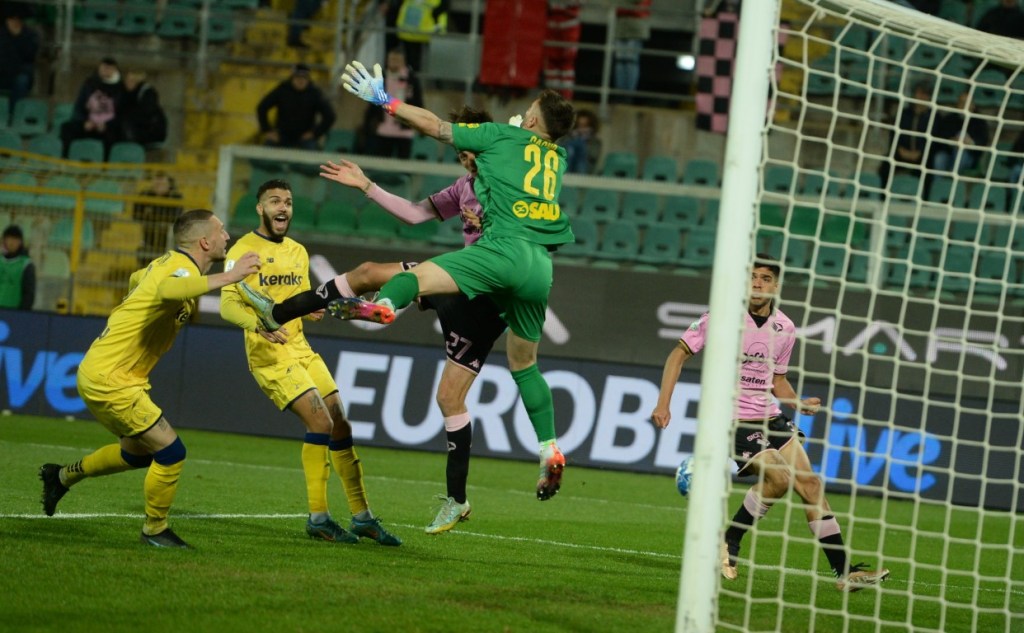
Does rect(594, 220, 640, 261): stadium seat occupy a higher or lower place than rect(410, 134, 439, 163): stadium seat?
lower

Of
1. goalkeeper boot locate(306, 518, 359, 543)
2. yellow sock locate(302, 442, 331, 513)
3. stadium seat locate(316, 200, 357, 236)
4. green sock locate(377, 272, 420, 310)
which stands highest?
stadium seat locate(316, 200, 357, 236)

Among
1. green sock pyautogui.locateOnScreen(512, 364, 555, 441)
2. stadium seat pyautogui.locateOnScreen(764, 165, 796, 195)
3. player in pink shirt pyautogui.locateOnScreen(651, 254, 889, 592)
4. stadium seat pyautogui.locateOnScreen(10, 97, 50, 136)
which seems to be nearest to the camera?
player in pink shirt pyautogui.locateOnScreen(651, 254, 889, 592)

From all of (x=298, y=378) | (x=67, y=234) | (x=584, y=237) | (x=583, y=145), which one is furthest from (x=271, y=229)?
(x=583, y=145)

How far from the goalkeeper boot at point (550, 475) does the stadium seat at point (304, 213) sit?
370 inches

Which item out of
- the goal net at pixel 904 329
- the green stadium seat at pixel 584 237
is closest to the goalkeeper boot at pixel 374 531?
the goal net at pixel 904 329

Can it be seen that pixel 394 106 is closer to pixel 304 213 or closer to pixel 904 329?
pixel 904 329

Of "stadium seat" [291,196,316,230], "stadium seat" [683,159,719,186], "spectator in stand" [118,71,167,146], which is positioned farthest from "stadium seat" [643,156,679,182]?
"spectator in stand" [118,71,167,146]

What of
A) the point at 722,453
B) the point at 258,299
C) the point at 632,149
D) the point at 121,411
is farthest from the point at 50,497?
the point at 632,149

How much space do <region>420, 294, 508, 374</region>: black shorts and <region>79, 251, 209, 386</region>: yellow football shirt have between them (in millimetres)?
1598

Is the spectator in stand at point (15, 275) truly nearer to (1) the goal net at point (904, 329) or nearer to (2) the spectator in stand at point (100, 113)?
(2) the spectator in stand at point (100, 113)

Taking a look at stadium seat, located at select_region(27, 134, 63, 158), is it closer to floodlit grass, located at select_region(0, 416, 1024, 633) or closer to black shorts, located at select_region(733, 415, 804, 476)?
floodlit grass, located at select_region(0, 416, 1024, 633)

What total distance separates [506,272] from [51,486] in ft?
10.1

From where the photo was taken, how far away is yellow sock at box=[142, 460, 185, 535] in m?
7.04

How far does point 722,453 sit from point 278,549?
3.13 m
